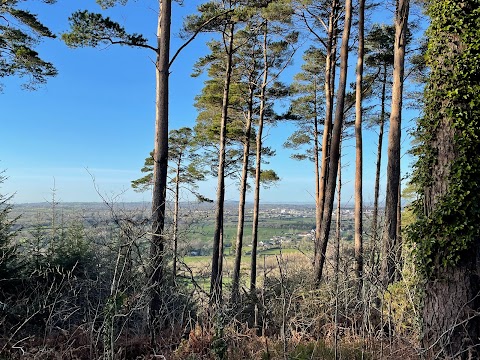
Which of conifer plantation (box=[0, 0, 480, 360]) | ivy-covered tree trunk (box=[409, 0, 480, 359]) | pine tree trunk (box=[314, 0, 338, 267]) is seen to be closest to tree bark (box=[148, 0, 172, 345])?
conifer plantation (box=[0, 0, 480, 360])

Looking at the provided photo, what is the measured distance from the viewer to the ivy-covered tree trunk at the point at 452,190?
4.07 metres

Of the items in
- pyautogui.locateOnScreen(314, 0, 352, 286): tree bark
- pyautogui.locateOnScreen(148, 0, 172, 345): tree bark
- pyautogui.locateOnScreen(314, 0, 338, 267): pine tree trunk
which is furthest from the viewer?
pyautogui.locateOnScreen(314, 0, 338, 267): pine tree trunk

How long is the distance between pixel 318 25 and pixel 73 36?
722 cm

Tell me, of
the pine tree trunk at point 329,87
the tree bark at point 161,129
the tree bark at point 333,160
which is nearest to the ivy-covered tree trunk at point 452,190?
the tree bark at point 161,129

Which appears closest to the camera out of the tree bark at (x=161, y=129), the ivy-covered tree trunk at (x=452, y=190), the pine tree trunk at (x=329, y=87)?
the ivy-covered tree trunk at (x=452, y=190)

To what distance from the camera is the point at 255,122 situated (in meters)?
14.7

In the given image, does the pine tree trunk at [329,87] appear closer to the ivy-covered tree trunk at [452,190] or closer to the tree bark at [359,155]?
the tree bark at [359,155]

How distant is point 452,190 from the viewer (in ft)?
13.6

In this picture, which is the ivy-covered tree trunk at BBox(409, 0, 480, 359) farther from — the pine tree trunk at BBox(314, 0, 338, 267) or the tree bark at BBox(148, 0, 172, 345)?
the pine tree trunk at BBox(314, 0, 338, 267)

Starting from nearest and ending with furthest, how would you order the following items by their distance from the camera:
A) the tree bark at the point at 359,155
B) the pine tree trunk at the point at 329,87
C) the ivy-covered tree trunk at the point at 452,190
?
the ivy-covered tree trunk at the point at 452,190
the tree bark at the point at 359,155
the pine tree trunk at the point at 329,87

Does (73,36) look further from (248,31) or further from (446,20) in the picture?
(248,31)

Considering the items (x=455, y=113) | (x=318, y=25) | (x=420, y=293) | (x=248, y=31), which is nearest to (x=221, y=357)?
(x=420, y=293)

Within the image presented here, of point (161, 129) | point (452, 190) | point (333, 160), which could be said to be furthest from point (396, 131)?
point (161, 129)

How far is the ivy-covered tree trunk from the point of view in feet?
13.4
